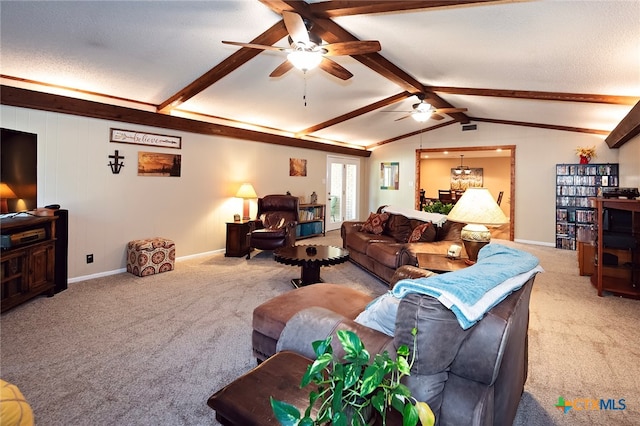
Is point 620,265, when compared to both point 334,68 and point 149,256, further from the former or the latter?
point 149,256

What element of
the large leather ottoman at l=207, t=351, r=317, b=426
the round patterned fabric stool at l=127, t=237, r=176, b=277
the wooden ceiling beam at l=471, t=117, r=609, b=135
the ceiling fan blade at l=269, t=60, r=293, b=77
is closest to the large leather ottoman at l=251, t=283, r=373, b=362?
the large leather ottoman at l=207, t=351, r=317, b=426

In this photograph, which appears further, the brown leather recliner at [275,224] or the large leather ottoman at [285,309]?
the brown leather recliner at [275,224]

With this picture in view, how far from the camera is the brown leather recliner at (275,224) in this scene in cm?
521

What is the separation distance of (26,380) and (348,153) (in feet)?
26.0

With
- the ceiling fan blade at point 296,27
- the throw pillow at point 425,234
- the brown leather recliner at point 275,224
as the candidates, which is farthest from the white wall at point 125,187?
the throw pillow at point 425,234

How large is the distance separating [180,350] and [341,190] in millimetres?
7174

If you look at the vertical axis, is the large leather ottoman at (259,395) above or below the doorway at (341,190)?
below

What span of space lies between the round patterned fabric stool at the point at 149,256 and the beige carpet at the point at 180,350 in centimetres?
27

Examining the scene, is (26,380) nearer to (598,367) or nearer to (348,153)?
(598,367)

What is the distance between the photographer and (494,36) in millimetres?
3092

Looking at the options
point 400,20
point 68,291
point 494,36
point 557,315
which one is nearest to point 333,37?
point 400,20

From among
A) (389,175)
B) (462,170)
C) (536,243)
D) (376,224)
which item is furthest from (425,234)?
(462,170)

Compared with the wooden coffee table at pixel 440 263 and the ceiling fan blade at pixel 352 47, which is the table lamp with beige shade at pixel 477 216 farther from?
the ceiling fan blade at pixel 352 47

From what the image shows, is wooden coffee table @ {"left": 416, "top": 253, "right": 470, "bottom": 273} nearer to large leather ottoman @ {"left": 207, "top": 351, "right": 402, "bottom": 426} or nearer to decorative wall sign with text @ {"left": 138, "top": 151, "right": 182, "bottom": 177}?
large leather ottoman @ {"left": 207, "top": 351, "right": 402, "bottom": 426}
